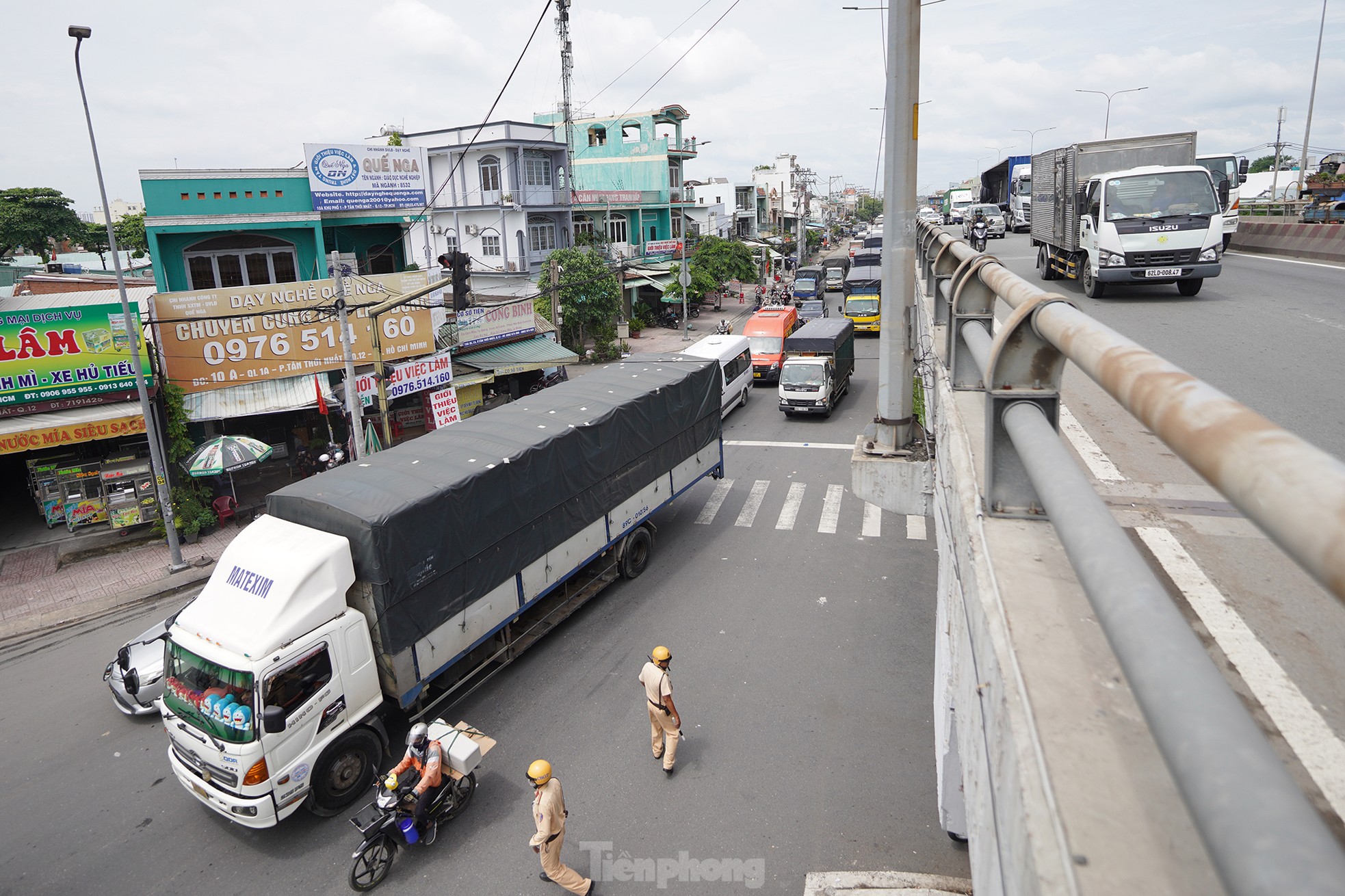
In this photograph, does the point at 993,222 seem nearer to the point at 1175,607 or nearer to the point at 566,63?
the point at 566,63

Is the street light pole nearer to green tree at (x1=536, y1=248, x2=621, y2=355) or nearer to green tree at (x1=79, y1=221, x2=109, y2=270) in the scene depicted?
green tree at (x1=536, y1=248, x2=621, y2=355)

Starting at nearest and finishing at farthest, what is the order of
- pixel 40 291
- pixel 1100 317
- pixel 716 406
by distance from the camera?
1. pixel 1100 317
2. pixel 716 406
3. pixel 40 291

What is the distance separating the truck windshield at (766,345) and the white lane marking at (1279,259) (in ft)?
46.1

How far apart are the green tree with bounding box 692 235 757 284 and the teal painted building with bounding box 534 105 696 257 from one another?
79.7 inches

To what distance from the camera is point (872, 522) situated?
16516mm

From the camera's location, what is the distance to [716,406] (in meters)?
17.0

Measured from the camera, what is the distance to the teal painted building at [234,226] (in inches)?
748

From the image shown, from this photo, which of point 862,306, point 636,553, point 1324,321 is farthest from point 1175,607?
point 862,306

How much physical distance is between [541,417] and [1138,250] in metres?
10.1

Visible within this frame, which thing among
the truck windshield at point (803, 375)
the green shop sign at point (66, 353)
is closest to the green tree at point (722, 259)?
the truck windshield at point (803, 375)

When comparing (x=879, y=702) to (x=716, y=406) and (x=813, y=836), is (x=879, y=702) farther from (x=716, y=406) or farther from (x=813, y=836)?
(x=716, y=406)

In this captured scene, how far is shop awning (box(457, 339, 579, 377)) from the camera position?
24.5 metres

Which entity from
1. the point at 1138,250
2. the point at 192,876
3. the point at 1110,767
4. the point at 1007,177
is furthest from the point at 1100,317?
the point at 1007,177

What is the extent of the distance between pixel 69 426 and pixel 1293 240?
29998mm
